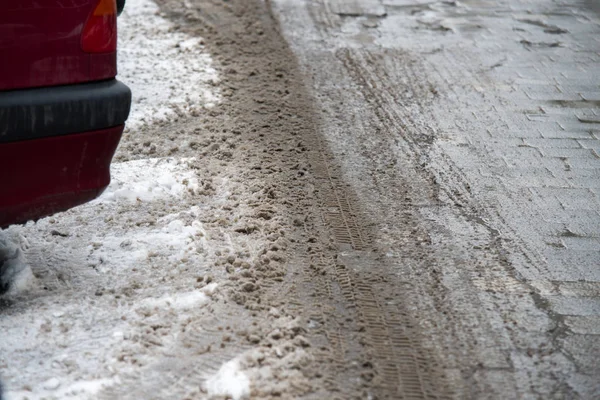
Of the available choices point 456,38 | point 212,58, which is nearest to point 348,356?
point 212,58

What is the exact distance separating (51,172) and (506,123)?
370cm

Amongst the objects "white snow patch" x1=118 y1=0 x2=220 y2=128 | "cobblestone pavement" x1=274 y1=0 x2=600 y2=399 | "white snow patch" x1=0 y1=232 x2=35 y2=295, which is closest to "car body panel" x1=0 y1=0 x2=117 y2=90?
"white snow patch" x1=0 y1=232 x2=35 y2=295

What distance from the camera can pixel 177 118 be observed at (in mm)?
6141

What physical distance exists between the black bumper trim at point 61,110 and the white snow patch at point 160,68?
7.72ft

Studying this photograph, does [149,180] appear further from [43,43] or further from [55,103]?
[43,43]

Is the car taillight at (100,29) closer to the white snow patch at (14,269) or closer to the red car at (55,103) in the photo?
the red car at (55,103)

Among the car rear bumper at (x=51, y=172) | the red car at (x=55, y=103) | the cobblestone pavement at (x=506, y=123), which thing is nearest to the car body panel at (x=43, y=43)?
the red car at (x=55, y=103)

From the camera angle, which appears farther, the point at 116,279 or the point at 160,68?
the point at 160,68

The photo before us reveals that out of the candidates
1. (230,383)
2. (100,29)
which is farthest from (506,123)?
(230,383)

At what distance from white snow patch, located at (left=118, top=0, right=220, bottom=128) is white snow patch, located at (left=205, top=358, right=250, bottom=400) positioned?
10.1ft

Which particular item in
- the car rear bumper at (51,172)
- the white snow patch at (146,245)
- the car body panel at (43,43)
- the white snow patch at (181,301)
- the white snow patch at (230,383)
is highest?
the car body panel at (43,43)

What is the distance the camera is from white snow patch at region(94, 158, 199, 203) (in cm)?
494

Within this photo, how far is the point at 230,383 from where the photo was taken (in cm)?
324

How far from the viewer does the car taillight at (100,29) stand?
3.53 m
